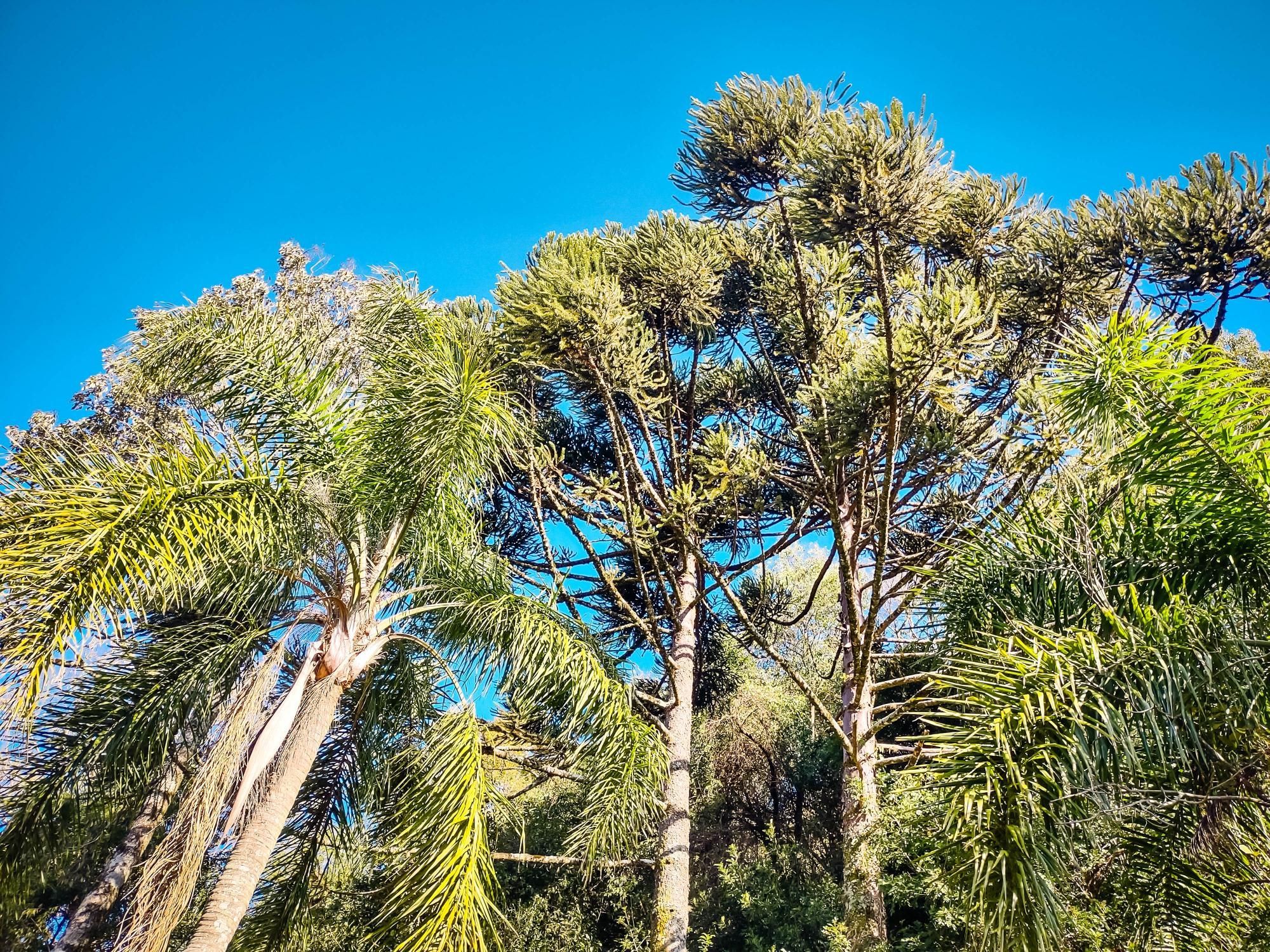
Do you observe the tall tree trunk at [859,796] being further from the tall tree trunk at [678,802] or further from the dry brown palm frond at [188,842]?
the dry brown palm frond at [188,842]

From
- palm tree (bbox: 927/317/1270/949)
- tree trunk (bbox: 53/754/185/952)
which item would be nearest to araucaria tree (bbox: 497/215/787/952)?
palm tree (bbox: 927/317/1270/949)

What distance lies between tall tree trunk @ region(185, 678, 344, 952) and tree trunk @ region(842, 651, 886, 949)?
4343 mm

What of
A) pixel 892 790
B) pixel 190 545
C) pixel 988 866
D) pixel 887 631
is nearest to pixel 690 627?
pixel 887 631

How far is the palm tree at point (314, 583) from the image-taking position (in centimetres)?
516

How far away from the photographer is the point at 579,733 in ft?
24.6

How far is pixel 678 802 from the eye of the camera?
374 inches

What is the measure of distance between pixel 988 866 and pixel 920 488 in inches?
293

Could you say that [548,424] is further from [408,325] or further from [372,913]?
[372,913]

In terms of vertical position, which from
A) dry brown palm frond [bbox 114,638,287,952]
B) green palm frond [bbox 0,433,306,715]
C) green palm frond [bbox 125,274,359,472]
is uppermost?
green palm frond [bbox 125,274,359,472]

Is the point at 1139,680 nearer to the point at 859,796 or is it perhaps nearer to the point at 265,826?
the point at 859,796

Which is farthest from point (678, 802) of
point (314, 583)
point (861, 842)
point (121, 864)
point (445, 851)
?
point (121, 864)

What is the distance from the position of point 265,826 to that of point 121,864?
616cm

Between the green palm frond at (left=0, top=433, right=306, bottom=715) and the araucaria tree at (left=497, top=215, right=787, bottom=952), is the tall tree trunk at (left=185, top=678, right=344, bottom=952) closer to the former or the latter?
the green palm frond at (left=0, top=433, right=306, bottom=715)

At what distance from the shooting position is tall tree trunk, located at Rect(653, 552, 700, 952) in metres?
8.52
